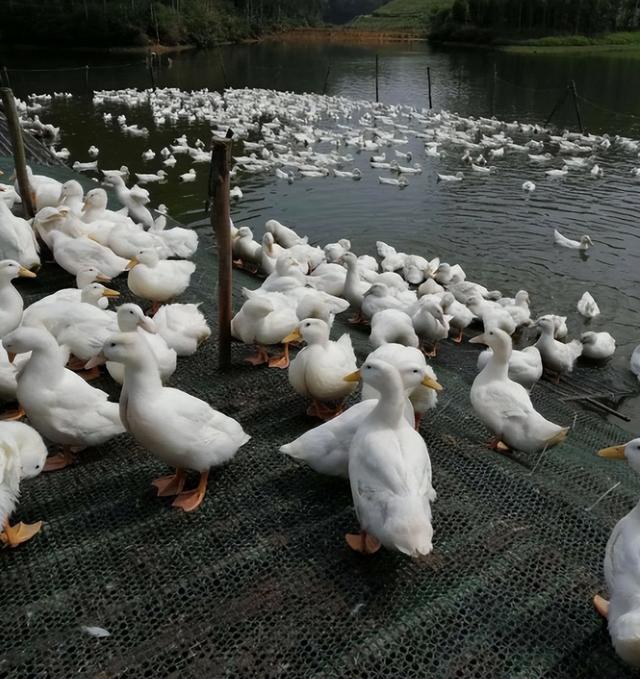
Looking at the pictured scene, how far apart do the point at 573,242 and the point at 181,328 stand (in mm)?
9169

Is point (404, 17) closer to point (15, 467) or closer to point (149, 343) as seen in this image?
point (149, 343)

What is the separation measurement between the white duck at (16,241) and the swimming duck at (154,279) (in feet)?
3.46

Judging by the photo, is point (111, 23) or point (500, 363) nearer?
point (500, 363)

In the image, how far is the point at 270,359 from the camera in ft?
16.7

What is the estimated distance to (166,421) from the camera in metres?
3.17

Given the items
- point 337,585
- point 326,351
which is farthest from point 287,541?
point 326,351

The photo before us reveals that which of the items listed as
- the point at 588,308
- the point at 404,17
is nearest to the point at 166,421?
the point at 588,308

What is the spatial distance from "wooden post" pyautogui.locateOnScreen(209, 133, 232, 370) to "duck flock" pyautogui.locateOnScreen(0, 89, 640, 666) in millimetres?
311

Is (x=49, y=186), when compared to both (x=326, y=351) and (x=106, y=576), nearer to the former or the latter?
(x=326, y=351)

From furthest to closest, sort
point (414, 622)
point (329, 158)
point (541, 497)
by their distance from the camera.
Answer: point (329, 158) → point (541, 497) → point (414, 622)

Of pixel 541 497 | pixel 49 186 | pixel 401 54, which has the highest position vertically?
pixel 401 54

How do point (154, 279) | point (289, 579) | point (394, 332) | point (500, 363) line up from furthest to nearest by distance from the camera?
point (394, 332), point (154, 279), point (500, 363), point (289, 579)

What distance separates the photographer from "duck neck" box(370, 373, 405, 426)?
3096mm

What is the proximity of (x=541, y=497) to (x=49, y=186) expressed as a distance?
6954 millimetres
